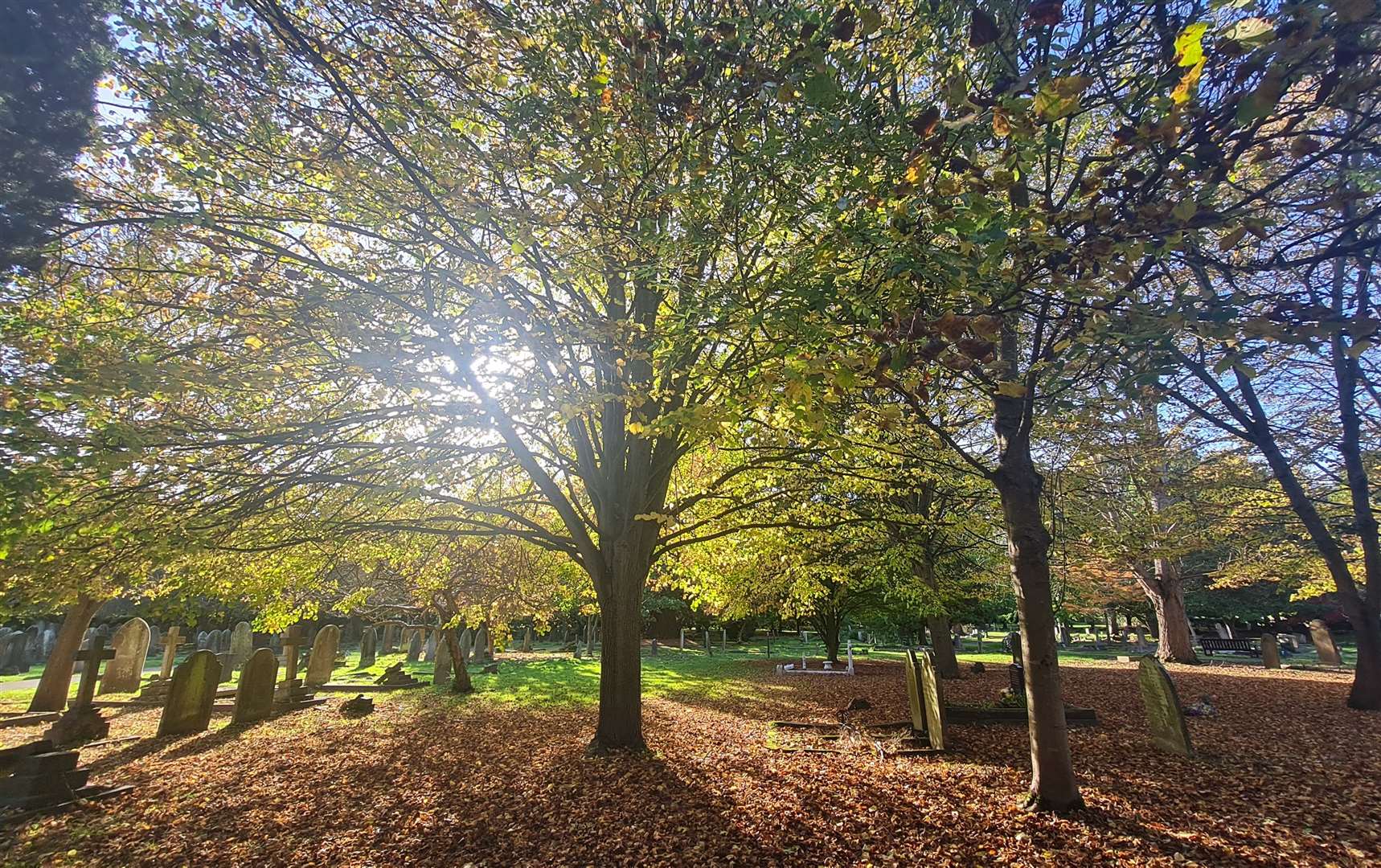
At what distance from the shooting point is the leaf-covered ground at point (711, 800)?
496cm

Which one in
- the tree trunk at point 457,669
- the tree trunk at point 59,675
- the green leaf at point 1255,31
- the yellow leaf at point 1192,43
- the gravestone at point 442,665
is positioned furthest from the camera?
the gravestone at point 442,665

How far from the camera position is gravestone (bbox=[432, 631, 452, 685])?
17.5 m

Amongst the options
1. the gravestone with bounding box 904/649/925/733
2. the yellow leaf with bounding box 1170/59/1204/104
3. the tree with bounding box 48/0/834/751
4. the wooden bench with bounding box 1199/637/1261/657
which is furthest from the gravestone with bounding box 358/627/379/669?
the wooden bench with bounding box 1199/637/1261/657

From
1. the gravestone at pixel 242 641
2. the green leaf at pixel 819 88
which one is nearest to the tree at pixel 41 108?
the green leaf at pixel 819 88

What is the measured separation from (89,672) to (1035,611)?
15.0 meters

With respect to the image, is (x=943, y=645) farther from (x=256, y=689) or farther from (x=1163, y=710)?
(x=256, y=689)

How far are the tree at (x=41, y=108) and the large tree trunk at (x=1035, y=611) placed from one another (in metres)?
9.05

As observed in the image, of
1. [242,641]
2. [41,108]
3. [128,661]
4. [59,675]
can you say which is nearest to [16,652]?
[242,641]

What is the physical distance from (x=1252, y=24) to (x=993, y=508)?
1402 centimetres

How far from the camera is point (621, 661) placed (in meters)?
8.13

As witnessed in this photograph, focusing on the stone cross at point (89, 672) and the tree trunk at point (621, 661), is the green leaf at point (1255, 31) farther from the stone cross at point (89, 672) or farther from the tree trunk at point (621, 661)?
the stone cross at point (89, 672)

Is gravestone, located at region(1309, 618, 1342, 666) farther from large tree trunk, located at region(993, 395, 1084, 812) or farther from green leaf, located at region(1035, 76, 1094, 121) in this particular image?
green leaf, located at region(1035, 76, 1094, 121)

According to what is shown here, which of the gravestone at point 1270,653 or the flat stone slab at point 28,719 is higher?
the gravestone at point 1270,653

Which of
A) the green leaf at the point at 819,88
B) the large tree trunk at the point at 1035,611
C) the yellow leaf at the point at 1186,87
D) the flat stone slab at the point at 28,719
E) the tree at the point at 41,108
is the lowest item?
the flat stone slab at the point at 28,719
